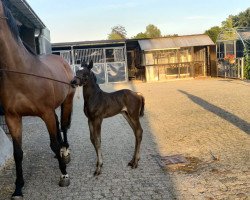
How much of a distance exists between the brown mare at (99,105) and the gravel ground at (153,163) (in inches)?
18.1

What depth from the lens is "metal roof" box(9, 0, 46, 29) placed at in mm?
7723

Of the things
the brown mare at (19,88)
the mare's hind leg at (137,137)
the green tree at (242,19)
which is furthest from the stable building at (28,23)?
the green tree at (242,19)

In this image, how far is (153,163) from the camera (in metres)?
5.38

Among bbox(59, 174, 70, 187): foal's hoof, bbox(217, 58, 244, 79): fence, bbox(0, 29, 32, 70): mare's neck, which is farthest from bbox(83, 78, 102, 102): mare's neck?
bbox(217, 58, 244, 79): fence

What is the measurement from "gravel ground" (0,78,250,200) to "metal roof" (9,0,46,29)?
3117mm

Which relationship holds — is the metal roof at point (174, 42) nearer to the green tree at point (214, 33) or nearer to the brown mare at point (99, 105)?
the green tree at point (214, 33)

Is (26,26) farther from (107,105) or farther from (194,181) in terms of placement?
(194,181)

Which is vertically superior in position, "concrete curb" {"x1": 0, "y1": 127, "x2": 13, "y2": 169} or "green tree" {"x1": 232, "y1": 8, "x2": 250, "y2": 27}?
"green tree" {"x1": 232, "y1": 8, "x2": 250, "y2": 27}

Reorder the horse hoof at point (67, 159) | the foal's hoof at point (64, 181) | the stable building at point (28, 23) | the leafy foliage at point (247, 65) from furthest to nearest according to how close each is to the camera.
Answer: the leafy foliage at point (247, 65) → the stable building at point (28, 23) → the horse hoof at point (67, 159) → the foal's hoof at point (64, 181)

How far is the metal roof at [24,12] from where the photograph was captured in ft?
25.3

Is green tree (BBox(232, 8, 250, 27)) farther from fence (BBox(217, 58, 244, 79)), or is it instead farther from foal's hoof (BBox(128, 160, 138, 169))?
foal's hoof (BBox(128, 160, 138, 169))

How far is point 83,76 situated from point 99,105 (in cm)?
51

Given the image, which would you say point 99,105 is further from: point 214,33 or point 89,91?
point 214,33

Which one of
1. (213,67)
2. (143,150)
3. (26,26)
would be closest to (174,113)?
(143,150)
